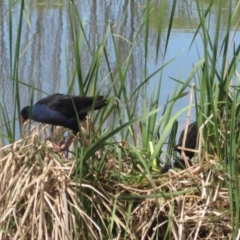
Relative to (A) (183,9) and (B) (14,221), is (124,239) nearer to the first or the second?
(B) (14,221)

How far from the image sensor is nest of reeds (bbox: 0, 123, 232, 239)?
7.25 feet

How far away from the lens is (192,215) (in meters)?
2.31

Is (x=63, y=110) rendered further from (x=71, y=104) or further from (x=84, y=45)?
(x=84, y=45)

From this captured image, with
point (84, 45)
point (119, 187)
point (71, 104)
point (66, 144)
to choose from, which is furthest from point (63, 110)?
point (84, 45)

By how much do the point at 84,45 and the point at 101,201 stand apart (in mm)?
3512

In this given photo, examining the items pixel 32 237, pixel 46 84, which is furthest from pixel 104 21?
pixel 32 237

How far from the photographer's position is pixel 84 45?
18.7 feet

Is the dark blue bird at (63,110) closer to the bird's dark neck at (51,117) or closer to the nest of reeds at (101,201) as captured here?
the bird's dark neck at (51,117)

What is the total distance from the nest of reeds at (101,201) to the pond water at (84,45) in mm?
1160

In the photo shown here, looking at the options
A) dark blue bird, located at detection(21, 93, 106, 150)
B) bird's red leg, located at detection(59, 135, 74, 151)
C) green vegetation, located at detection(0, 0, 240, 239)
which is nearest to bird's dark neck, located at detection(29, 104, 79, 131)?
dark blue bird, located at detection(21, 93, 106, 150)

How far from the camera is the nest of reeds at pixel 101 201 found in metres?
2.21

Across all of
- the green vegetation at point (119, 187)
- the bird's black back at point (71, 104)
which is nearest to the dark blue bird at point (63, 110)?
the bird's black back at point (71, 104)

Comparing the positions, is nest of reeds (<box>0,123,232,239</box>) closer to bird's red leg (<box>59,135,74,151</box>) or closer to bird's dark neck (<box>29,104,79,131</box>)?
bird's red leg (<box>59,135,74,151</box>)

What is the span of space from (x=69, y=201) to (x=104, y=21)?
15.1ft
